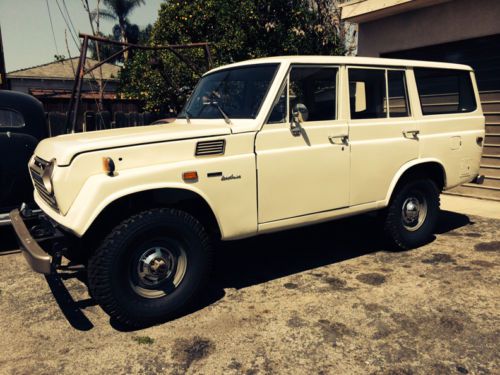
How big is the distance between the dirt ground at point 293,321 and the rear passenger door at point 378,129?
2.99ft

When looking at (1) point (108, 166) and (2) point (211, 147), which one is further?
(2) point (211, 147)

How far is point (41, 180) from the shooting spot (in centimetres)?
360

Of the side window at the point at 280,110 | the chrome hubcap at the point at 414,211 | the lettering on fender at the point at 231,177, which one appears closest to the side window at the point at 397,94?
the chrome hubcap at the point at 414,211

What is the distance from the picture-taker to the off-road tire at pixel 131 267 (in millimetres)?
3020

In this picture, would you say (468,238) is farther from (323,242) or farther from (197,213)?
(197,213)

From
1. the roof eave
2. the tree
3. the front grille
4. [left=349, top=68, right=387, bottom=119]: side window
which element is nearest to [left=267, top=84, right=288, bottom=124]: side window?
[left=349, top=68, right=387, bottom=119]: side window

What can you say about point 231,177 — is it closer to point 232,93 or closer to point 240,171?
point 240,171

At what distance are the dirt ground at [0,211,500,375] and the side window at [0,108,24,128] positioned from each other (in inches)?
64.0

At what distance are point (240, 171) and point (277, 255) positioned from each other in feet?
5.51

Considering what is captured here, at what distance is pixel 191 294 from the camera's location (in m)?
3.44

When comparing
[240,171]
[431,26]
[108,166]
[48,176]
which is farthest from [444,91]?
[48,176]

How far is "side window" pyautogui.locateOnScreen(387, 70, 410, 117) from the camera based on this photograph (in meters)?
4.49

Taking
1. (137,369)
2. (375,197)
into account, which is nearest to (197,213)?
(137,369)

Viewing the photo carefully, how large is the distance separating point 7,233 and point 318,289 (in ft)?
15.1
